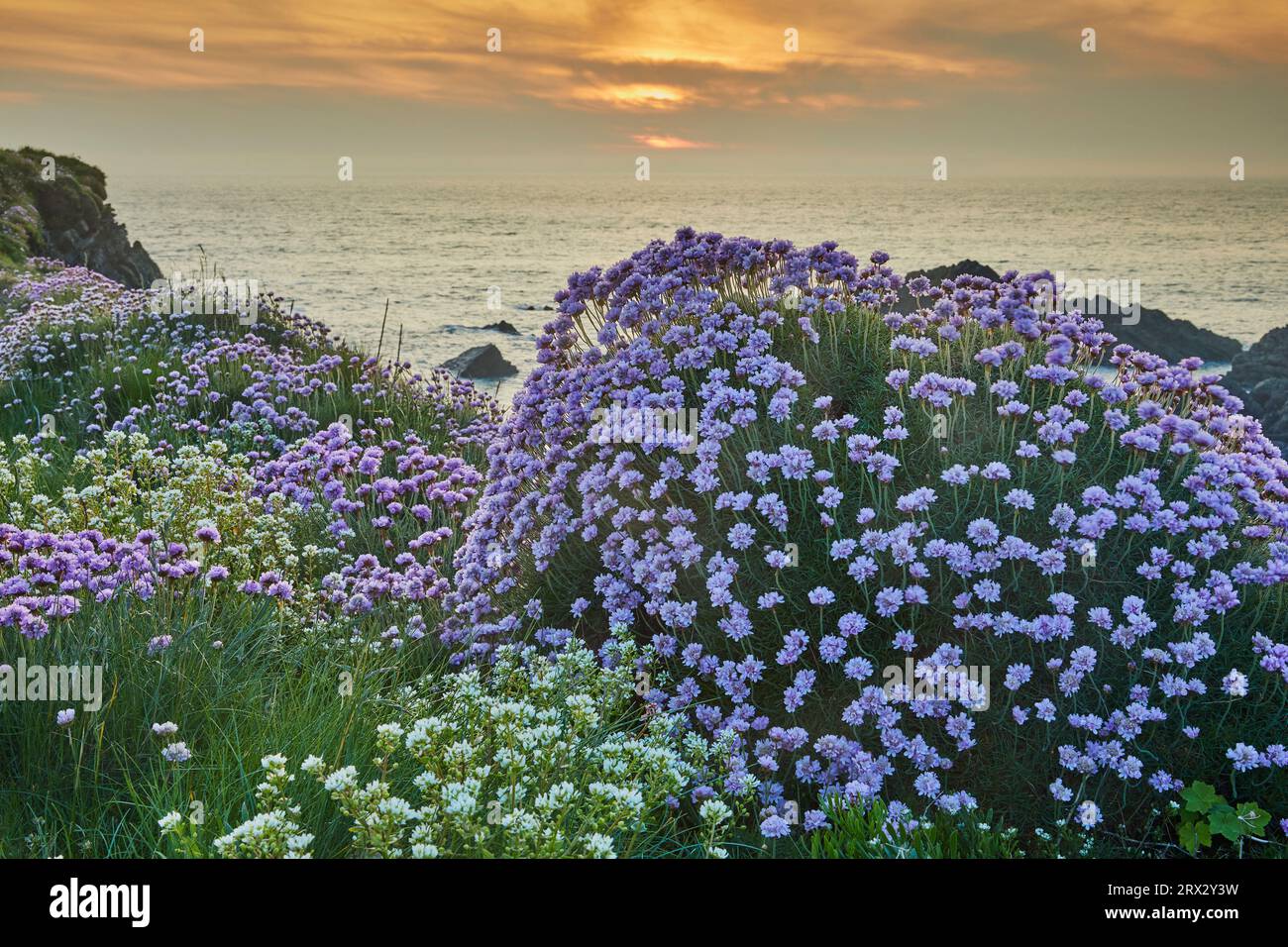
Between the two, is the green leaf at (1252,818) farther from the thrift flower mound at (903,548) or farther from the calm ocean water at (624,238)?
the calm ocean water at (624,238)

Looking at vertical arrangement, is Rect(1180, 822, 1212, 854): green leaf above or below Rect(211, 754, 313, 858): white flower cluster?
below

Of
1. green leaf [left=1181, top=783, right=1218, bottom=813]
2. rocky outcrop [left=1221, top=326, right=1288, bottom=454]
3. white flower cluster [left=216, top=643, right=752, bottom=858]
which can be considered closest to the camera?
white flower cluster [left=216, top=643, right=752, bottom=858]

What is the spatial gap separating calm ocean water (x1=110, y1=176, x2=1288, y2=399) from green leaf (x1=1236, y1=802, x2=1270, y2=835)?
4694mm

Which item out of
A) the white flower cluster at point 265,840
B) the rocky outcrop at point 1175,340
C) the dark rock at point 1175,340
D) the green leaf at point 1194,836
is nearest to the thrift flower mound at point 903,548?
the green leaf at point 1194,836

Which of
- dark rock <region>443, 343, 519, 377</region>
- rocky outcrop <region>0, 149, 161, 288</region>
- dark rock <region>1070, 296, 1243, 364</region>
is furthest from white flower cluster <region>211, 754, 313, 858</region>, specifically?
rocky outcrop <region>0, 149, 161, 288</region>

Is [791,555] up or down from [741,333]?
down

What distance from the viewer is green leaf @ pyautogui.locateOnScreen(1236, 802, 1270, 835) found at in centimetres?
408

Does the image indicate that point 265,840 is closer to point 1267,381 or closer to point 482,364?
point 482,364

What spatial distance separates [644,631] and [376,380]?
8.37 metres

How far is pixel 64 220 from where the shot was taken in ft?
89.0

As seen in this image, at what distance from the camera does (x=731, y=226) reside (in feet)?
256

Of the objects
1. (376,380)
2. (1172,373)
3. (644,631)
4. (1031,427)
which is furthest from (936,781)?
(376,380)

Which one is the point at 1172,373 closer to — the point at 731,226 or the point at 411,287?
the point at 411,287

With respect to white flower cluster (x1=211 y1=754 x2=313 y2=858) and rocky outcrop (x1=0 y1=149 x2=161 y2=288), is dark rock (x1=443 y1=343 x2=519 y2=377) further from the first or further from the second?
white flower cluster (x1=211 y1=754 x2=313 y2=858)
